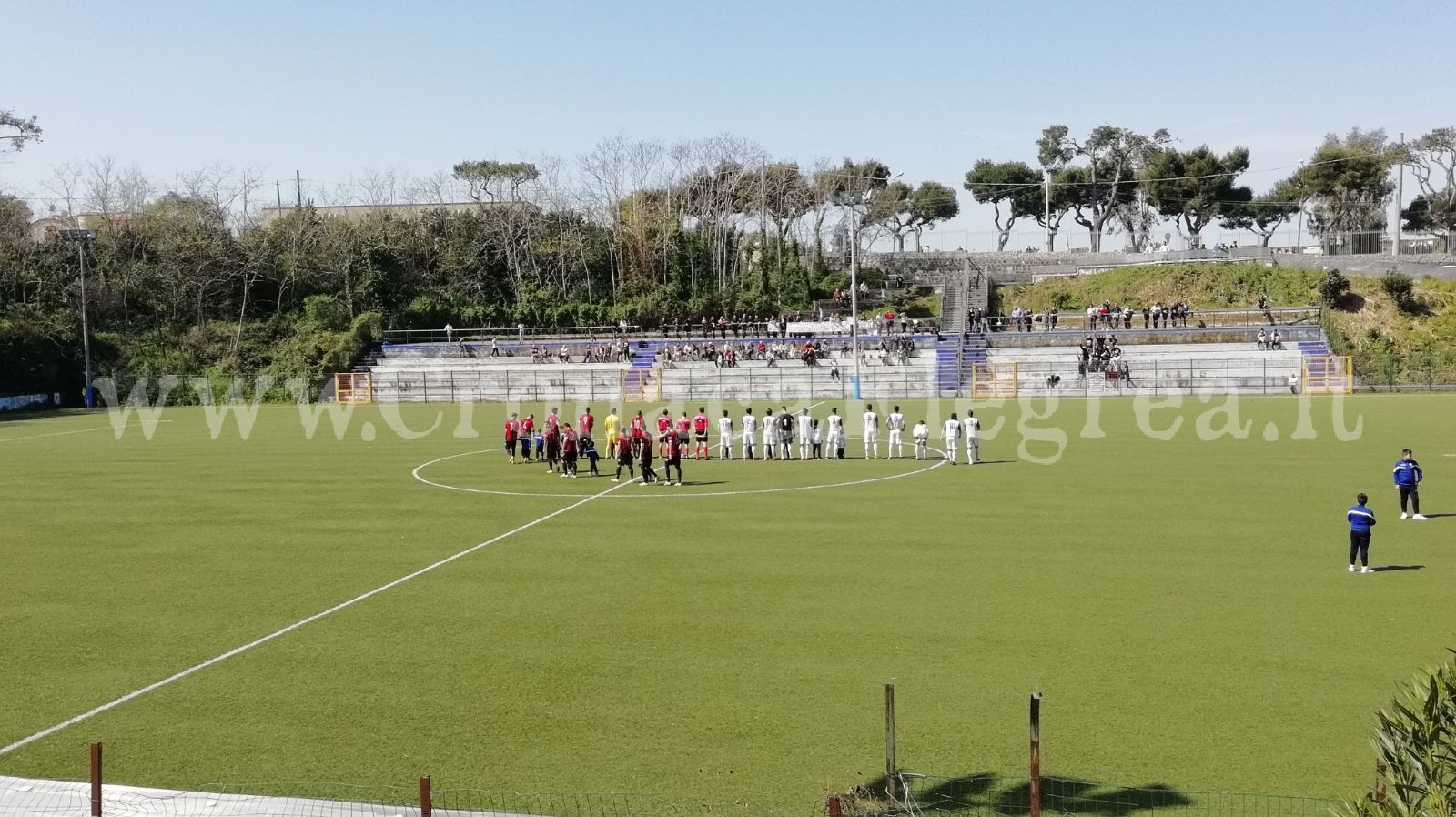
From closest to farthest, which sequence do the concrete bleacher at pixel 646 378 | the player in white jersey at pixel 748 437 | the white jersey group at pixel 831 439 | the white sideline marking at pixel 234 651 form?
the white sideline marking at pixel 234 651 < the white jersey group at pixel 831 439 < the player in white jersey at pixel 748 437 < the concrete bleacher at pixel 646 378

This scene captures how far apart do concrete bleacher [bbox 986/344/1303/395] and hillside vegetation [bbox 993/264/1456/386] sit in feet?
15.4

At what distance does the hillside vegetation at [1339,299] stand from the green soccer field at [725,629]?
106 ft

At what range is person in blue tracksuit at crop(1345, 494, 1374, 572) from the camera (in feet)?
47.8

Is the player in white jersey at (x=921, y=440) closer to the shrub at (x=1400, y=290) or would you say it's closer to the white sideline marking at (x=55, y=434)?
the white sideline marking at (x=55, y=434)

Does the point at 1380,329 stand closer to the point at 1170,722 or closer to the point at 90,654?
the point at 1170,722

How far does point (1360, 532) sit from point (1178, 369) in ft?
128

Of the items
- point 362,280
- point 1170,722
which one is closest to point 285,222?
point 362,280

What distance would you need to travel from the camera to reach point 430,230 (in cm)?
8194

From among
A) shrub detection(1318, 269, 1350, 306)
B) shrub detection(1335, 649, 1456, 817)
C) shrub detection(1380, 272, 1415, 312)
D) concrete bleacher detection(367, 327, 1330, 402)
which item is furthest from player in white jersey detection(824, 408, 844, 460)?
shrub detection(1380, 272, 1415, 312)

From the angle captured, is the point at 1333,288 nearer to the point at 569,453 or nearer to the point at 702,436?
the point at 702,436

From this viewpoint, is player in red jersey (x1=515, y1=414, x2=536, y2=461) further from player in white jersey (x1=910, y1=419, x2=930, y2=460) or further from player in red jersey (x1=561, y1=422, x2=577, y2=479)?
player in white jersey (x1=910, y1=419, x2=930, y2=460)

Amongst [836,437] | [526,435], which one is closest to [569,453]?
[526,435]

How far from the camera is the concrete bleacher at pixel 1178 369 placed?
50344mm

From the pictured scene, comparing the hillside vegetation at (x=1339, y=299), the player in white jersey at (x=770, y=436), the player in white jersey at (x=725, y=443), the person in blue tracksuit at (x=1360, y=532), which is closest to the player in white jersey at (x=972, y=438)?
the player in white jersey at (x=770, y=436)
